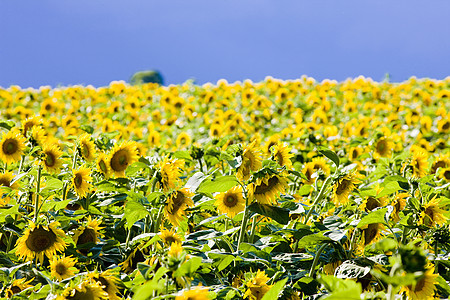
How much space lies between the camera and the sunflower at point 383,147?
185 inches

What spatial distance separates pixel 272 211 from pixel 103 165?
1222mm

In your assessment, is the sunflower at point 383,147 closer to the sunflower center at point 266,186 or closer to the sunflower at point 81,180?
the sunflower center at point 266,186

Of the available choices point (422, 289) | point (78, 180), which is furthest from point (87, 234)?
point (422, 289)

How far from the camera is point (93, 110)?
30.7 feet

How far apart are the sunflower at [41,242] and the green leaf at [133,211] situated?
1.10 feet

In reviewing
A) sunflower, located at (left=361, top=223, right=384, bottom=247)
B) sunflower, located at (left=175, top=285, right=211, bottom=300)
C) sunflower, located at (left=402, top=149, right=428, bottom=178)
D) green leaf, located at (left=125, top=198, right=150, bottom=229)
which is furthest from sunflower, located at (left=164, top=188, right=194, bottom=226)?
sunflower, located at (left=402, top=149, right=428, bottom=178)

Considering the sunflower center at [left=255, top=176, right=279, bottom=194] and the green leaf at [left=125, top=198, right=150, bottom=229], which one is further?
the green leaf at [left=125, top=198, right=150, bottom=229]

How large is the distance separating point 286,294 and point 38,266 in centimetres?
129

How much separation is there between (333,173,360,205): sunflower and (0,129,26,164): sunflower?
201 cm

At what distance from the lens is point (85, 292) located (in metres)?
1.82

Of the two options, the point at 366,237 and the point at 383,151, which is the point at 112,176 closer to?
the point at 366,237

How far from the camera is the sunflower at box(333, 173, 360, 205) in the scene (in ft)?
8.44

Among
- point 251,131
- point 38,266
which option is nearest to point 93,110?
point 251,131

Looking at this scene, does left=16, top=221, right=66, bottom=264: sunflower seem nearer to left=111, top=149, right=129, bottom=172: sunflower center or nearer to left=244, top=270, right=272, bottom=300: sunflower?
left=111, top=149, right=129, bottom=172: sunflower center
